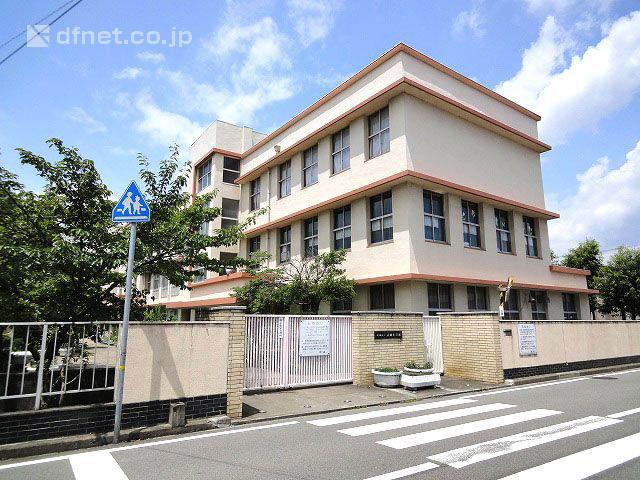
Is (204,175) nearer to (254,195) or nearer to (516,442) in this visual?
(254,195)

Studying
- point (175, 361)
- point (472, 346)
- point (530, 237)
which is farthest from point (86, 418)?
point (530, 237)

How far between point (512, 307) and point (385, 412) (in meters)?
12.7

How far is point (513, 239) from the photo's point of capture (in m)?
19.8

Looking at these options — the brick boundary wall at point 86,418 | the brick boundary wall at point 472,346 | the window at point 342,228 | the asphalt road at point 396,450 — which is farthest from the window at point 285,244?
the brick boundary wall at point 86,418

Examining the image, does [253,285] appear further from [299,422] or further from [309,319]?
[299,422]

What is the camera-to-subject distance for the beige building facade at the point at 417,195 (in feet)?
52.5

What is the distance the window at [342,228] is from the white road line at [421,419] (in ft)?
32.7

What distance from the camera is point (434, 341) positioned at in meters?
13.6

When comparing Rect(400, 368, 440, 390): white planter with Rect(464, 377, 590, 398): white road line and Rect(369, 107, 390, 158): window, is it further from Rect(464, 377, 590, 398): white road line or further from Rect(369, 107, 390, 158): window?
Rect(369, 107, 390, 158): window

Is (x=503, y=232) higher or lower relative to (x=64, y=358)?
higher

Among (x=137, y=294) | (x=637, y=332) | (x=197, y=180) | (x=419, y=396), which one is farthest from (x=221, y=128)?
(x=637, y=332)

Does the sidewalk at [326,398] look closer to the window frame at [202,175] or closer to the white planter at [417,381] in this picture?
the white planter at [417,381]

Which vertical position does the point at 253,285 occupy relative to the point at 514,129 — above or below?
below

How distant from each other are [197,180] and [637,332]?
2520 cm
